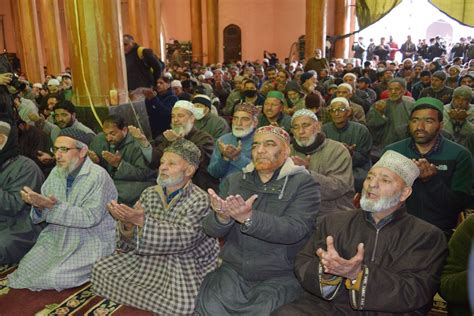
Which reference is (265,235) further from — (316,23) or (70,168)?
(316,23)

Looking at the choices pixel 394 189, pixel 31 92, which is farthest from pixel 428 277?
pixel 31 92

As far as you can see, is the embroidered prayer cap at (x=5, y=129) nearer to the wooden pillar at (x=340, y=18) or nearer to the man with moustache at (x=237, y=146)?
the man with moustache at (x=237, y=146)

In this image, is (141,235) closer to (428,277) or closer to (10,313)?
(10,313)

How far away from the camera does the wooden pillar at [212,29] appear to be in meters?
19.7

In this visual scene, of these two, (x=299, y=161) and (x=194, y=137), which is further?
(x=194, y=137)

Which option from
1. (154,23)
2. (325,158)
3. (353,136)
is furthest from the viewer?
(154,23)

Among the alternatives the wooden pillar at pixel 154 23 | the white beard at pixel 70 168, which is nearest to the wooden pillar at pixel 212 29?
the wooden pillar at pixel 154 23

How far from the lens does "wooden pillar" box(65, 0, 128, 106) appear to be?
5.95 m

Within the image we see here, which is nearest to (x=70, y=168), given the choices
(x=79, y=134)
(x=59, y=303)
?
(x=59, y=303)

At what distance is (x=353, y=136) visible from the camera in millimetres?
5055

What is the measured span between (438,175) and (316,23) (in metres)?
11.6

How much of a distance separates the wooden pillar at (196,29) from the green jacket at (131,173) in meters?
16.1

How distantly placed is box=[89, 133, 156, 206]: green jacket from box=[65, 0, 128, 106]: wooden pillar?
156 centimetres

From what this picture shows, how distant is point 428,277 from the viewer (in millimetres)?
2465
